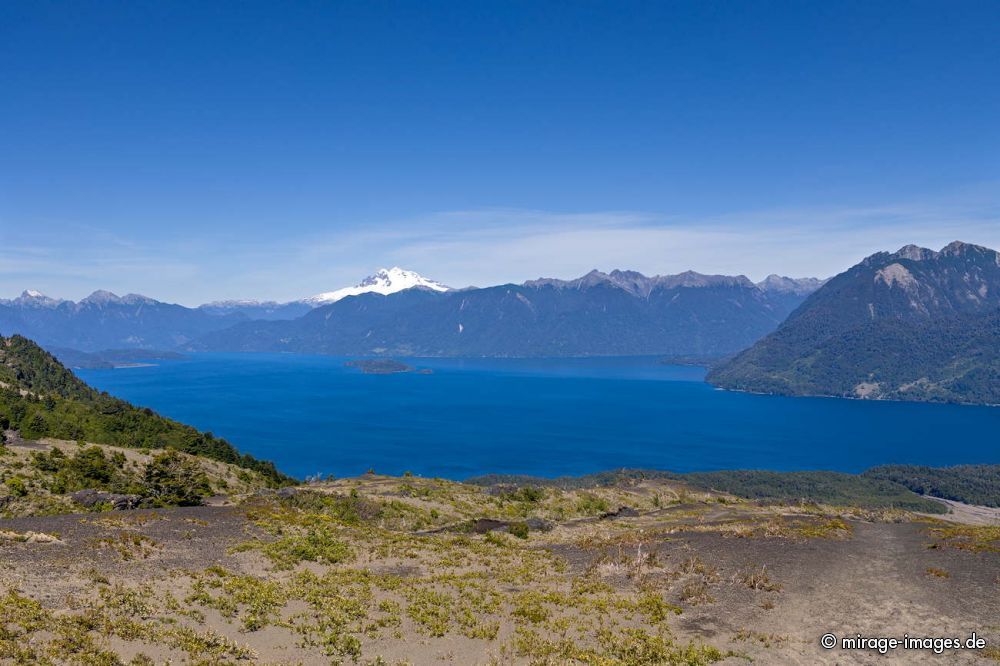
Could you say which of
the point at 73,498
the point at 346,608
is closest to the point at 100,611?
the point at 346,608

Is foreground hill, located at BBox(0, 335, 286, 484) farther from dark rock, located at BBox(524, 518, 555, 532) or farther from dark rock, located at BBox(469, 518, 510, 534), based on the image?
dark rock, located at BBox(524, 518, 555, 532)

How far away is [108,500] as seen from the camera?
133ft

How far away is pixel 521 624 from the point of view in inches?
883

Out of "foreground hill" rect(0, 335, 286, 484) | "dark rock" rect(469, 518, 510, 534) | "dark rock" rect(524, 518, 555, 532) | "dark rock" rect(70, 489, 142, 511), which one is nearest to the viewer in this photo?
"dark rock" rect(70, 489, 142, 511)

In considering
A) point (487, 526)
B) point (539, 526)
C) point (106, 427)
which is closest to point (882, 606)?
point (539, 526)

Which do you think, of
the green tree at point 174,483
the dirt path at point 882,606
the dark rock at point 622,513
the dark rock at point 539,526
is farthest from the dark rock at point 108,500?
the dirt path at point 882,606

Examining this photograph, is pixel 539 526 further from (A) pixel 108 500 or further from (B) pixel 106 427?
(B) pixel 106 427

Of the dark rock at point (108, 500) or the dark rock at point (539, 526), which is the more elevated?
the dark rock at point (108, 500)

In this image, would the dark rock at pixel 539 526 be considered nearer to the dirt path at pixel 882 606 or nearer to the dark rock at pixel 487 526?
the dark rock at pixel 487 526

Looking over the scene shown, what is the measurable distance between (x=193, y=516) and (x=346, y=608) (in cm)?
1859

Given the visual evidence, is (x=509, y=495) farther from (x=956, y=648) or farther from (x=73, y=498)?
(x=956, y=648)

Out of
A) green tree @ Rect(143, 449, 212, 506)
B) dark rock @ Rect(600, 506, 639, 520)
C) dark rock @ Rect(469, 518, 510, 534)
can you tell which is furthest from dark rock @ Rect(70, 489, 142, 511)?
dark rock @ Rect(600, 506, 639, 520)

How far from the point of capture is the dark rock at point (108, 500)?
131 ft

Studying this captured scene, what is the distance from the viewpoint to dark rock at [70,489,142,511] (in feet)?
131
